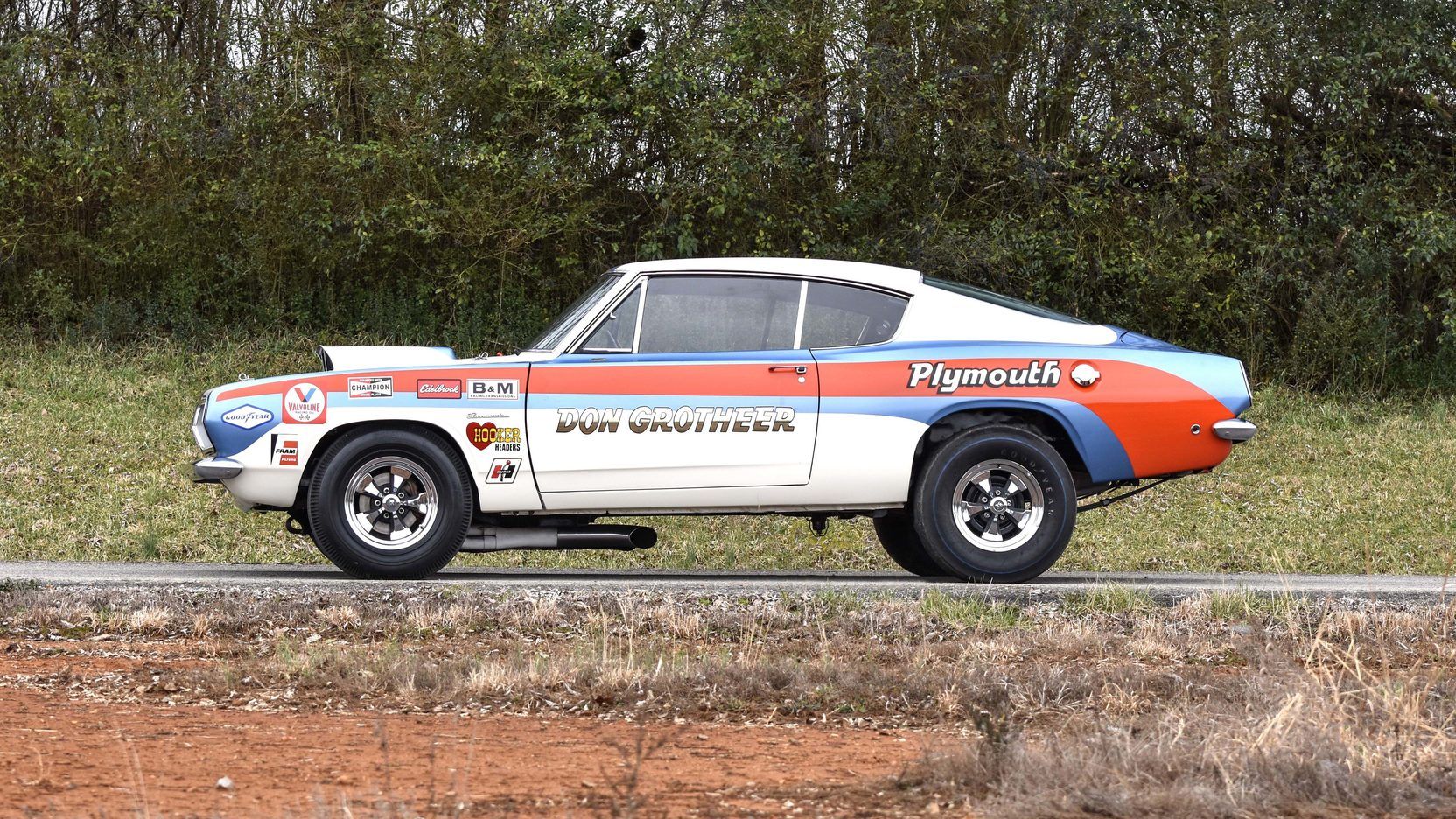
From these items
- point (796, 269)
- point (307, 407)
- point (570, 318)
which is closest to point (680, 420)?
point (570, 318)

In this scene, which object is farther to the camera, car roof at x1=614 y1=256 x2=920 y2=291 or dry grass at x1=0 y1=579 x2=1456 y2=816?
car roof at x1=614 y1=256 x2=920 y2=291

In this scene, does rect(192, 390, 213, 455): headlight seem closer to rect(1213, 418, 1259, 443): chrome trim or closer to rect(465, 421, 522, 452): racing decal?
rect(465, 421, 522, 452): racing decal

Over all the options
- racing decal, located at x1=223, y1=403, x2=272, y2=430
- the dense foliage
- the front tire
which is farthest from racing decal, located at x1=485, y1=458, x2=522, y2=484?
the dense foliage

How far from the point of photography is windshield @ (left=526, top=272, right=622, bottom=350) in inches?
349

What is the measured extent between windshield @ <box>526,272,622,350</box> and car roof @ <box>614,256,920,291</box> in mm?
117

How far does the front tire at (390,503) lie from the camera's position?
866cm

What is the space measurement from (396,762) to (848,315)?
4.43 meters

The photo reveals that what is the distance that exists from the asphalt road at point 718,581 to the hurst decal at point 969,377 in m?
1.03

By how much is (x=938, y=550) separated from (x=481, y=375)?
2.50 meters

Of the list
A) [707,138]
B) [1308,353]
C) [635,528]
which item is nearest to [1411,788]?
[635,528]

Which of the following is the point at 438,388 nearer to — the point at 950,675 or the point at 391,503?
the point at 391,503

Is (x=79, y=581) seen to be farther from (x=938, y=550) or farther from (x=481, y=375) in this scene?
(x=938, y=550)

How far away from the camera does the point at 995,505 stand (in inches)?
354

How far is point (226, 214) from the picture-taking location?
20.8 metres
